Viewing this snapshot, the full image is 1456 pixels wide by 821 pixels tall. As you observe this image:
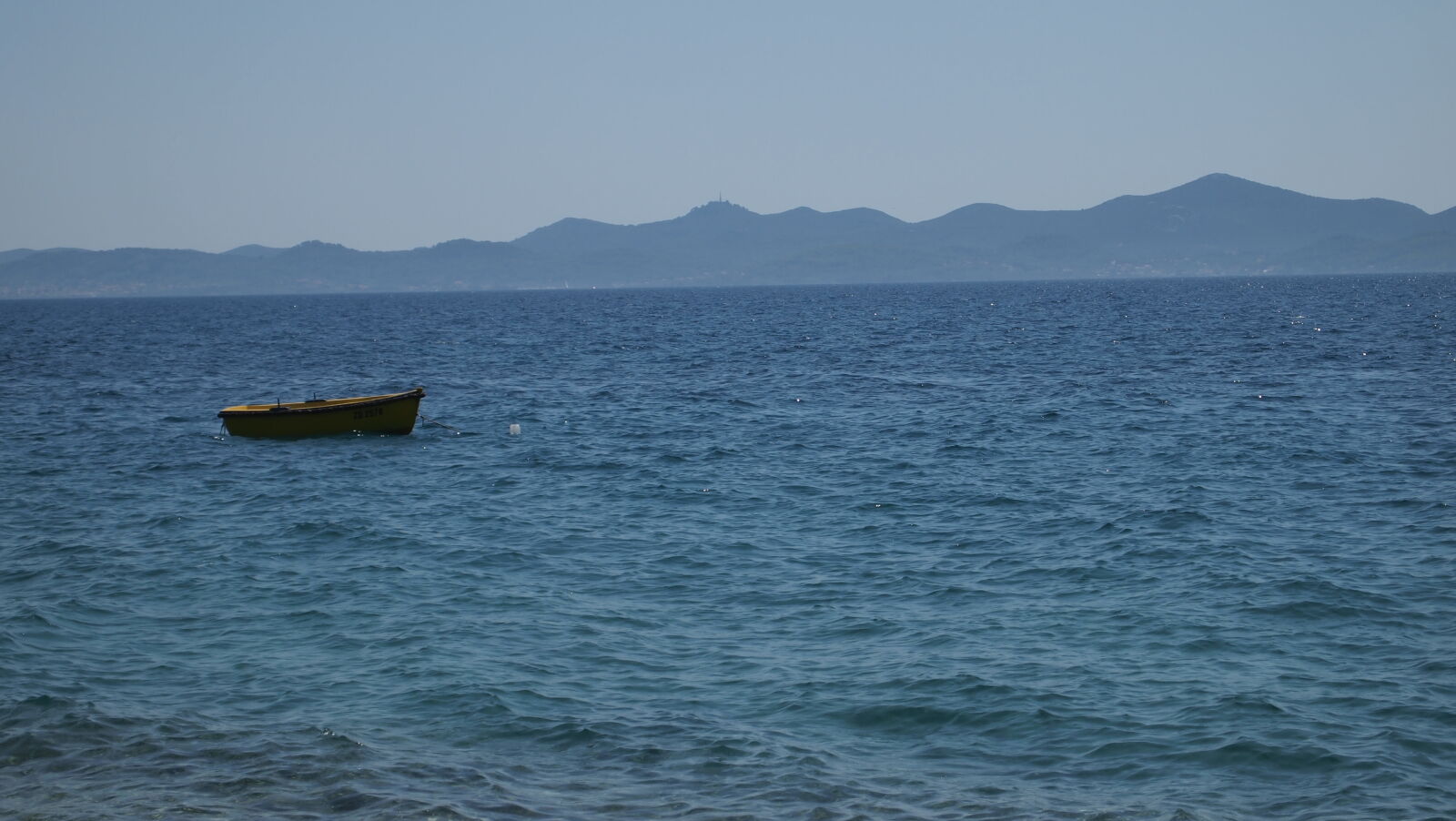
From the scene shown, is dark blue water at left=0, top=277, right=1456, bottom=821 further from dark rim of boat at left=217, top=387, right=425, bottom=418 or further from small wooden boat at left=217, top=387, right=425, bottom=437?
dark rim of boat at left=217, top=387, right=425, bottom=418

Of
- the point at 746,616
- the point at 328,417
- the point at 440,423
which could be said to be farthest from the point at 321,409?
the point at 746,616

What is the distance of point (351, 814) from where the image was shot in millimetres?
12750

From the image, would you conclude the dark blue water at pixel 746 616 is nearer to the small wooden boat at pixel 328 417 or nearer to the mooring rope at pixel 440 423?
the small wooden boat at pixel 328 417

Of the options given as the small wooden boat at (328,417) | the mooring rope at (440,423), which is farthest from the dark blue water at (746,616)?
the mooring rope at (440,423)

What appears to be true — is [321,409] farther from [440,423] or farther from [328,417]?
[440,423]

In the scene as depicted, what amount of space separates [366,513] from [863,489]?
12.1 m

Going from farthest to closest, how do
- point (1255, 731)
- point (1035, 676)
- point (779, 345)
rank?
point (779, 345) → point (1035, 676) → point (1255, 731)

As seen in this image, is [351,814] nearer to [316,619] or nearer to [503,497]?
[316,619]

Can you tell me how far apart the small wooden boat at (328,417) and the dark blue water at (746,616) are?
2.22ft

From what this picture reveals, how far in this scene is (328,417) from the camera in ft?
137

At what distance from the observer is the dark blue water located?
13812 mm

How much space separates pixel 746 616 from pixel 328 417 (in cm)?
2578

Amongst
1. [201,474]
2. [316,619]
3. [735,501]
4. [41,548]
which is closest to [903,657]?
[316,619]

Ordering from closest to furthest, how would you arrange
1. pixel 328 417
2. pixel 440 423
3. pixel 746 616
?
1. pixel 746 616
2. pixel 328 417
3. pixel 440 423
